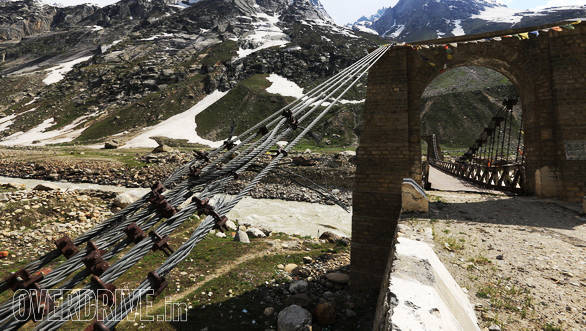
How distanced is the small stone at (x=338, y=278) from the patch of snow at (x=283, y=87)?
2469 inches

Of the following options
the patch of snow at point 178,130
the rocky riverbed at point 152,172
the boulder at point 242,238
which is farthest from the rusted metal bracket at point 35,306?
the patch of snow at point 178,130

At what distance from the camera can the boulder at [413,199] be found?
5803 millimetres

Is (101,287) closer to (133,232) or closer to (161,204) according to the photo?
(133,232)

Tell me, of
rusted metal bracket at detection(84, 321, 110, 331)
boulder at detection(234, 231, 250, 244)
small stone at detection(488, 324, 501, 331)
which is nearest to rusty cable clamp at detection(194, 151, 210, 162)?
rusted metal bracket at detection(84, 321, 110, 331)

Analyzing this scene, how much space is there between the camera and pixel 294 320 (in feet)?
19.4

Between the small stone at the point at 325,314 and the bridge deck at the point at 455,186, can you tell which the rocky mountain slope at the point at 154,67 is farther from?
the small stone at the point at 325,314

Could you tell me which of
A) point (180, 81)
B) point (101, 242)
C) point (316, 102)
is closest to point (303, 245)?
point (316, 102)

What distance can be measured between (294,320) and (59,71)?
5610 inches

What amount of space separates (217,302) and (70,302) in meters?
5.84

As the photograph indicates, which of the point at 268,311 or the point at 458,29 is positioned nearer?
the point at 268,311

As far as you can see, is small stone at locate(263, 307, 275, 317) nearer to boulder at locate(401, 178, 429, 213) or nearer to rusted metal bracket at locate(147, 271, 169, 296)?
boulder at locate(401, 178, 429, 213)

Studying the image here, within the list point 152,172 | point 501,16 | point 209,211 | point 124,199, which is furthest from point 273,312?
point 501,16

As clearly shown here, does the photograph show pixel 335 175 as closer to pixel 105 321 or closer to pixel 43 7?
pixel 105 321

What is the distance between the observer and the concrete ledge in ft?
7.12
